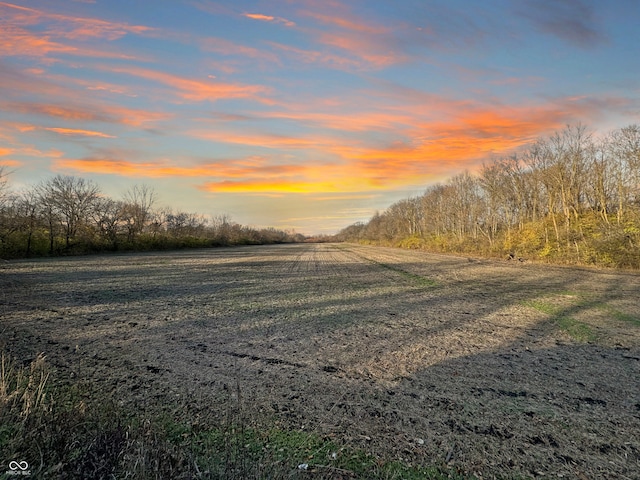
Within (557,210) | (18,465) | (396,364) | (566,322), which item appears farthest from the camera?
(557,210)

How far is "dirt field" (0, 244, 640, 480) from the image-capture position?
11.2 feet

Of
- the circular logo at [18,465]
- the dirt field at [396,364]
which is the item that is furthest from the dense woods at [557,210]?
the circular logo at [18,465]

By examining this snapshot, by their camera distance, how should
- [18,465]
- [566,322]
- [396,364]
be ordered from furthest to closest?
[566,322]
[396,364]
[18,465]

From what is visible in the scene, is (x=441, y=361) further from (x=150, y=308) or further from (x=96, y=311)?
(x=96, y=311)

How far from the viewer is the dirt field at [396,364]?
3.42 m

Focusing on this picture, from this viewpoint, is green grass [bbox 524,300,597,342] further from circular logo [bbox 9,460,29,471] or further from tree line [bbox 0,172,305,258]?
tree line [bbox 0,172,305,258]

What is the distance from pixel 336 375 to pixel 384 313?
4.60 metres

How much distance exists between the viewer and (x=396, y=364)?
217 inches

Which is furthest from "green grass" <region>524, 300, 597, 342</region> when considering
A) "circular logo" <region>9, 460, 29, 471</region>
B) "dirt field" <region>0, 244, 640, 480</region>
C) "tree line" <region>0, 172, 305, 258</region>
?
"tree line" <region>0, 172, 305, 258</region>

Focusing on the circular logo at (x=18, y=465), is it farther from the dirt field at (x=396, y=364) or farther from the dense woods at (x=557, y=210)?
the dense woods at (x=557, y=210)

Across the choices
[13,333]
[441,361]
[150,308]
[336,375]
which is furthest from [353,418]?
[150,308]

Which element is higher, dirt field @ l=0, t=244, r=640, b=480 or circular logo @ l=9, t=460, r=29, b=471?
circular logo @ l=9, t=460, r=29, b=471

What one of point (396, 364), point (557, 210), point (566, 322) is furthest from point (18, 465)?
point (557, 210)

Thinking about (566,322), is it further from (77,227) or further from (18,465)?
(77,227)
